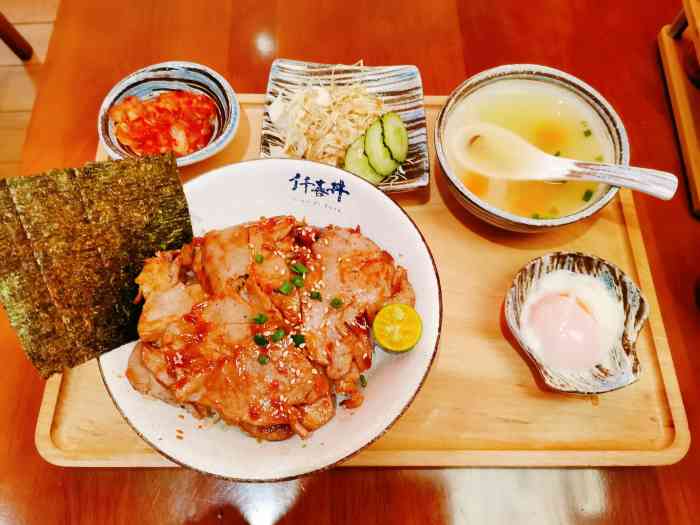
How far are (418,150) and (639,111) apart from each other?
129cm

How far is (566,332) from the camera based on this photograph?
1743 millimetres

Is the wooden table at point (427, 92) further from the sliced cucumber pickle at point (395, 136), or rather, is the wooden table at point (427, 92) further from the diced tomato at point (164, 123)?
the sliced cucumber pickle at point (395, 136)

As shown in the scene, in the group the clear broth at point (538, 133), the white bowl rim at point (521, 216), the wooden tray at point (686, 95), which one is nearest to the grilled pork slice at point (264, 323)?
the white bowl rim at point (521, 216)

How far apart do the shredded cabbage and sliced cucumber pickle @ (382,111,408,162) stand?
0.15 metres

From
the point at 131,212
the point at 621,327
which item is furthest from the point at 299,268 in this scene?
the point at 621,327

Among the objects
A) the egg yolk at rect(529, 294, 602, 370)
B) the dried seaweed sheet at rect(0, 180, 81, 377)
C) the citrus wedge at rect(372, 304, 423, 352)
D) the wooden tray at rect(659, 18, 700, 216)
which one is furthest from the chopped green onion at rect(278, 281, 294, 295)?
the wooden tray at rect(659, 18, 700, 216)

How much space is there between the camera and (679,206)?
2299mm

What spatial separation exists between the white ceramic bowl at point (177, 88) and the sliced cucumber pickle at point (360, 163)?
48 cm

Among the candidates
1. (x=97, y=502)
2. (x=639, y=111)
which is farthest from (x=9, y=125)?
(x=639, y=111)

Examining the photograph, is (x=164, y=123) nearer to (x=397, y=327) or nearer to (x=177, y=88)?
(x=177, y=88)

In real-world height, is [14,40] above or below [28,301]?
below

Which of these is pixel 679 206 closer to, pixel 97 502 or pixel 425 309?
pixel 425 309

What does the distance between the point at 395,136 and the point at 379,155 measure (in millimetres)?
100

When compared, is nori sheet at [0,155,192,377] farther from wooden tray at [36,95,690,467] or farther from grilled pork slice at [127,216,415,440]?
wooden tray at [36,95,690,467]
